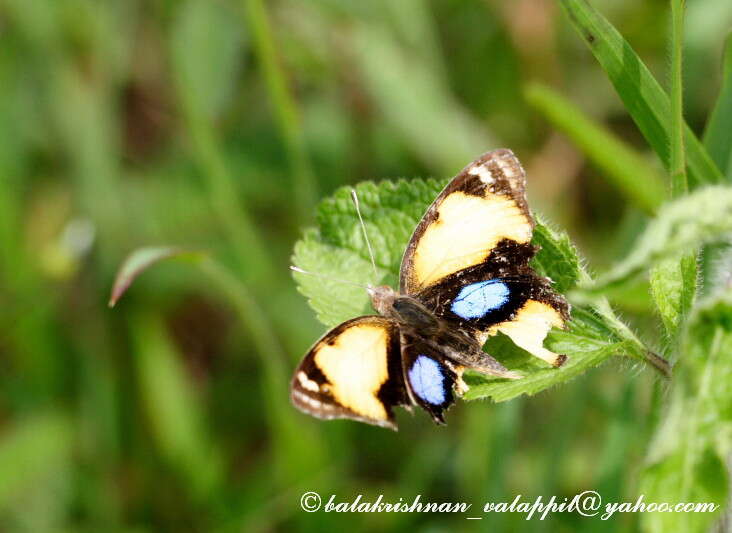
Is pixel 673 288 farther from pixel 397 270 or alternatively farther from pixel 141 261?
pixel 141 261

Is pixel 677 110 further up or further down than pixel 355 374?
further up

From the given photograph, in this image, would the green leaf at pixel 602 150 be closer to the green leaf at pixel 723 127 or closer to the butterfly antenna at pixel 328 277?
the green leaf at pixel 723 127

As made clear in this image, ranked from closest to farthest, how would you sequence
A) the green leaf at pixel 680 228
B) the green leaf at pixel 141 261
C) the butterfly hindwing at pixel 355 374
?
the green leaf at pixel 680 228, the butterfly hindwing at pixel 355 374, the green leaf at pixel 141 261

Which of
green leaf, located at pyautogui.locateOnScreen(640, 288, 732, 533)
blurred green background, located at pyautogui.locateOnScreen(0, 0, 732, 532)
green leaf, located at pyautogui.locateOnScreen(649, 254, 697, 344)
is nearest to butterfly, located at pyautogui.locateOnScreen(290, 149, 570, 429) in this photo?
green leaf, located at pyautogui.locateOnScreen(649, 254, 697, 344)

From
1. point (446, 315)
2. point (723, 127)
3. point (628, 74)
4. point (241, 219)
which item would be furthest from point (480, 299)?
point (241, 219)

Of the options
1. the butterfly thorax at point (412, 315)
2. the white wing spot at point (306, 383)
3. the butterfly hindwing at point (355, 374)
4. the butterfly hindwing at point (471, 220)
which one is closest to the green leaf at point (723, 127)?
the butterfly hindwing at point (471, 220)
